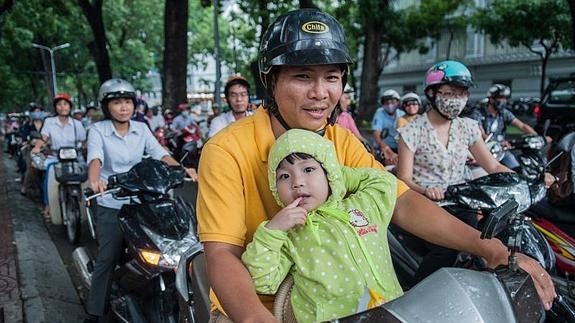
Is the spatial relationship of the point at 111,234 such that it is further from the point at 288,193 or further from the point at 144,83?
the point at 144,83

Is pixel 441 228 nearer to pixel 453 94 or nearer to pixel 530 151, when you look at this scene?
pixel 453 94

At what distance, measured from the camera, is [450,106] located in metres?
3.33

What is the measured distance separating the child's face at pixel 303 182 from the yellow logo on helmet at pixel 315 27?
1.43 feet

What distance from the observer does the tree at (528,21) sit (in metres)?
18.8

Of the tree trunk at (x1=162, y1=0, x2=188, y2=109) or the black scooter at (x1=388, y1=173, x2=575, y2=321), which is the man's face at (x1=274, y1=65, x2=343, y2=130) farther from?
the tree trunk at (x1=162, y1=0, x2=188, y2=109)

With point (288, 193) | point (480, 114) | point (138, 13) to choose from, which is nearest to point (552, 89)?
point (480, 114)

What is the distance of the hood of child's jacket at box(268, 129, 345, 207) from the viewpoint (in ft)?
5.04

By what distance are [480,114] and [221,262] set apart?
5994 mm

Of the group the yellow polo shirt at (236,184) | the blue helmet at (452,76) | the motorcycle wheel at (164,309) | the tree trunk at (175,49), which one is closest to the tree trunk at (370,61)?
the tree trunk at (175,49)

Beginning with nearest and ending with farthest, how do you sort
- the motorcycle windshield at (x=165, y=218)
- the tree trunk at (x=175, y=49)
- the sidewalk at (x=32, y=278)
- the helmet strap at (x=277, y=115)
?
the helmet strap at (x=277, y=115) → the motorcycle windshield at (x=165, y=218) → the sidewalk at (x=32, y=278) → the tree trunk at (x=175, y=49)

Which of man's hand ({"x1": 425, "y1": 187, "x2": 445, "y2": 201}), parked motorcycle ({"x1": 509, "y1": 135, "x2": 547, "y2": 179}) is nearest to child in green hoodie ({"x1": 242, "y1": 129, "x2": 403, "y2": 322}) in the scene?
man's hand ({"x1": 425, "y1": 187, "x2": 445, "y2": 201})

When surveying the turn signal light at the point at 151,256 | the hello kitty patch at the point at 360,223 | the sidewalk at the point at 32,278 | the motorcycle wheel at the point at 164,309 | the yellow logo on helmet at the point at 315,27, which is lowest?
the sidewalk at the point at 32,278

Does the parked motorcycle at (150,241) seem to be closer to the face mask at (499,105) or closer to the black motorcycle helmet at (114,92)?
the black motorcycle helmet at (114,92)

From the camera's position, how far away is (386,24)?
16797mm
